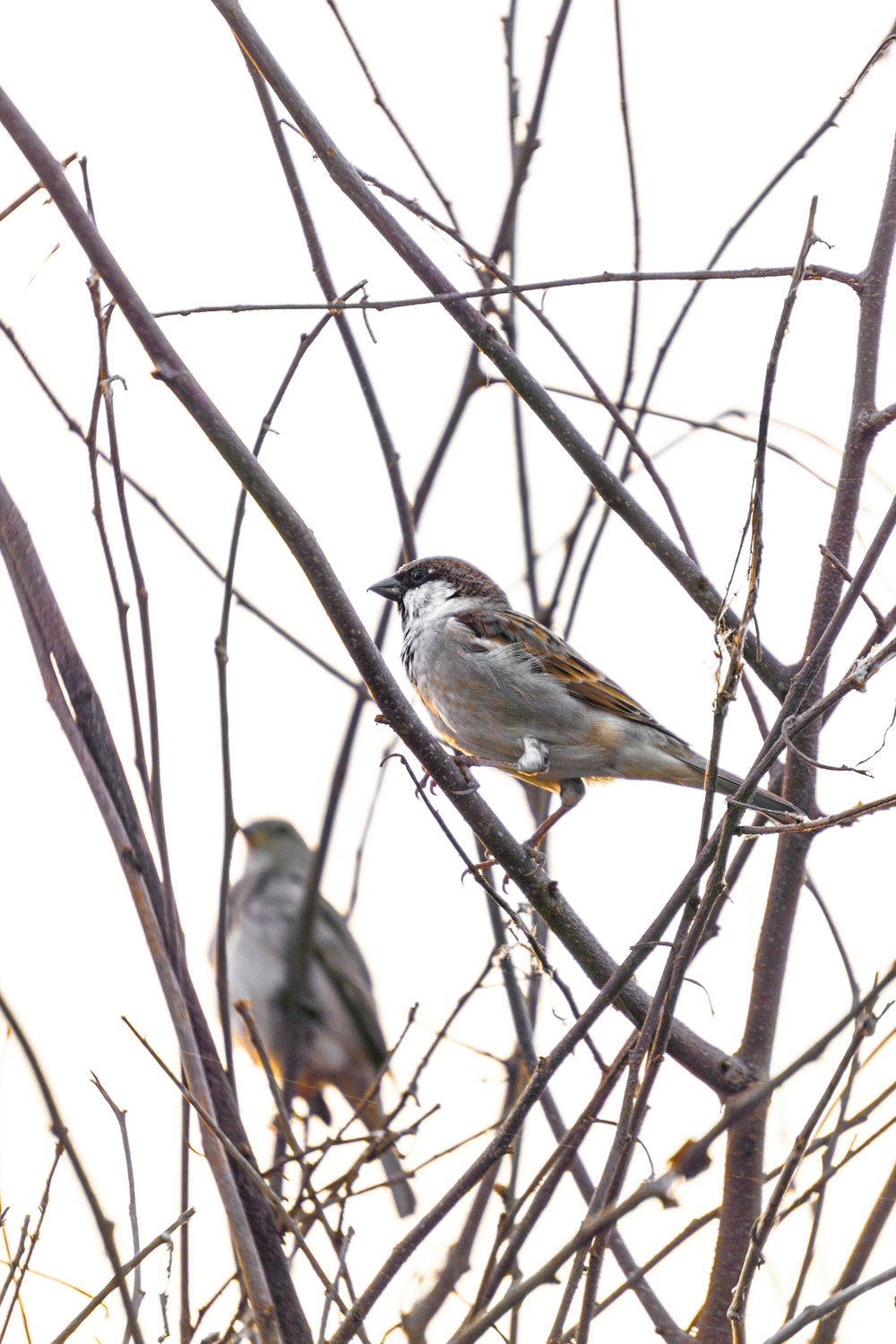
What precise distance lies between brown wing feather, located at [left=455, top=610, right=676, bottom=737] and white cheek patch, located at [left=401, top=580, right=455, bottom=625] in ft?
0.75

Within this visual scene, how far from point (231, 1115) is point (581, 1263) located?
2.08 feet

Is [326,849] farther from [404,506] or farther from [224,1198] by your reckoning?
[224,1198]

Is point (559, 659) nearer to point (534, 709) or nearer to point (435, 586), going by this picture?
point (534, 709)

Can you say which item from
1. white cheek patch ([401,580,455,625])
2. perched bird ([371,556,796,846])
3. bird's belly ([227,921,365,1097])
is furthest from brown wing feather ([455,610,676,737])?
bird's belly ([227,921,365,1097])

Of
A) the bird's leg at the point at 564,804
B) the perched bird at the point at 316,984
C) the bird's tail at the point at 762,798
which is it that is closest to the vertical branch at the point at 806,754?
the bird's tail at the point at 762,798

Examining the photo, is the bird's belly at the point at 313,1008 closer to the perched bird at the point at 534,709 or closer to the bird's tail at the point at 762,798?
the perched bird at the point at 534,709

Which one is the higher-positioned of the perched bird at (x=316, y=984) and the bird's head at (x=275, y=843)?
the bird's head at (x=275, y=843)

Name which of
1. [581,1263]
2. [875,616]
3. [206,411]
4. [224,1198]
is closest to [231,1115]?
[224,1198]

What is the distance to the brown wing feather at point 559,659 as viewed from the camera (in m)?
4.98

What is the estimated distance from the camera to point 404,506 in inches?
138

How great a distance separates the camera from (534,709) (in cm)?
486

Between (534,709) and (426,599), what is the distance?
0.79 meters

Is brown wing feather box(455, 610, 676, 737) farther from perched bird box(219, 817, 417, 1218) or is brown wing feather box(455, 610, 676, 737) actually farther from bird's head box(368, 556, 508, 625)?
perched bird box(219, 817, 417, 1218)

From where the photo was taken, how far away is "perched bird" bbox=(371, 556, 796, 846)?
4.87 meters
